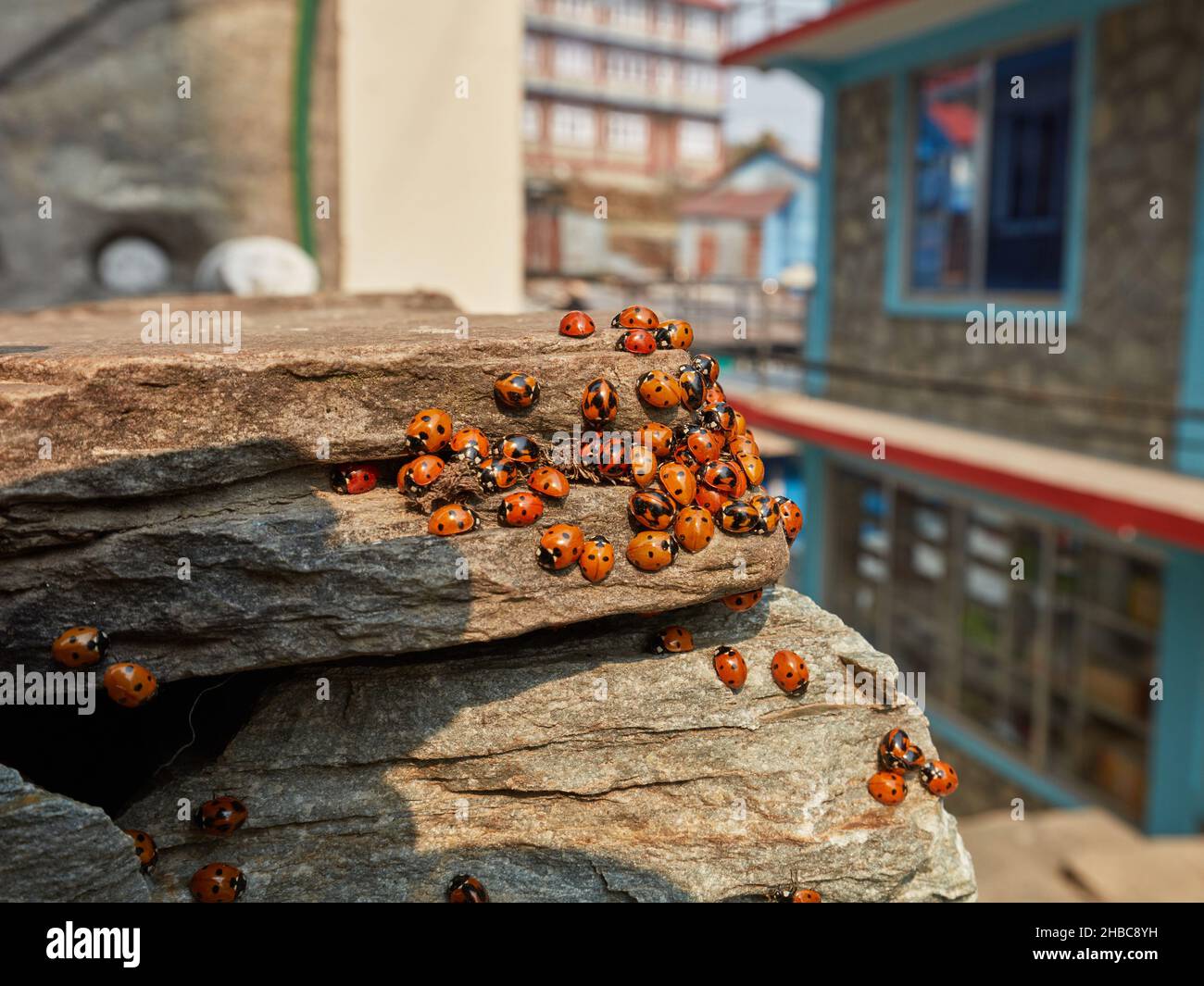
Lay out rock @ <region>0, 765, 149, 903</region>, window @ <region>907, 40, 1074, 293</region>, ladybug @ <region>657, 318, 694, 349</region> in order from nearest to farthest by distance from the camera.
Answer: rock @ <region>0, 765, 149, 903</region>
ladybug @ <region>657, 318, 694, 349</region>
window @ <region>907, 40, 1074, 293</region>

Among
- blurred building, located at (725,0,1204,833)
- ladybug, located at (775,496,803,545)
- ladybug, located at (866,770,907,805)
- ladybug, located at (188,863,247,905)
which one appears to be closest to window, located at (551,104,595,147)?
blurred building, located at (725,0,1204,833)

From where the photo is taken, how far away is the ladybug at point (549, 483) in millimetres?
2490

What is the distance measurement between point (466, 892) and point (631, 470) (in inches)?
39.5

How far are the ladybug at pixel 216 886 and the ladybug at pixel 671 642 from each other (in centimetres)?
107

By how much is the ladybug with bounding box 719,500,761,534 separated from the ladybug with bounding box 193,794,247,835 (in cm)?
126

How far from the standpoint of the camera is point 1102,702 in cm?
881

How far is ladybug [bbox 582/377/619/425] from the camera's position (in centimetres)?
255

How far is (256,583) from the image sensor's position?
234 cm

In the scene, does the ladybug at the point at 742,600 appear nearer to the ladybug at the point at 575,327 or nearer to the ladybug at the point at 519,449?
the ladybug at the point at 519,449

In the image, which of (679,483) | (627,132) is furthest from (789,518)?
(627,132)

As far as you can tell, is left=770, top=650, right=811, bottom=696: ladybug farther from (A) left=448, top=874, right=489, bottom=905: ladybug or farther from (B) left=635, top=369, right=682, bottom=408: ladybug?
(A) left=448, top=874, right=489, bottom=905: ladybug

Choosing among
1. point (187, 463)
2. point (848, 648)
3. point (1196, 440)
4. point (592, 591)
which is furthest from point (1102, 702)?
point (187, 463)

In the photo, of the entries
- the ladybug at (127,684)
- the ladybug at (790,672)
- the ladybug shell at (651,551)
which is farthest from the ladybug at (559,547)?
the ladybug at (127,684)
